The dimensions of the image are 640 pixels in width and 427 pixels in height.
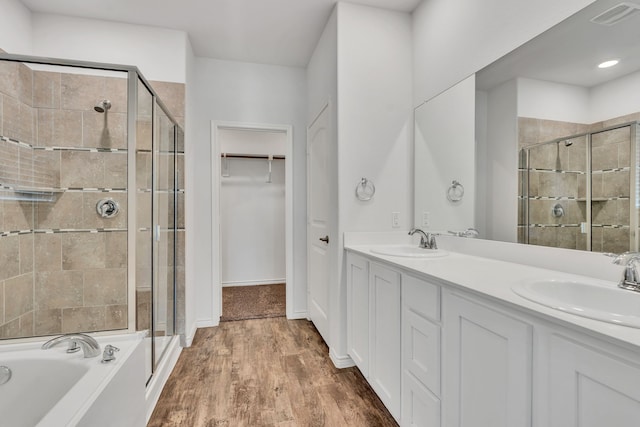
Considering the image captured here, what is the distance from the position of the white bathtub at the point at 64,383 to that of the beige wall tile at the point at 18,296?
867mm

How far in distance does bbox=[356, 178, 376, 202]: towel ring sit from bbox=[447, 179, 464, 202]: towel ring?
0.53 meters

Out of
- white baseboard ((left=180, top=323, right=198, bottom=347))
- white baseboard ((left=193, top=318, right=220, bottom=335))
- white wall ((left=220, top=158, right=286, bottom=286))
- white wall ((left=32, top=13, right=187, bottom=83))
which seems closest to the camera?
white wall ((left=32, top=13, right=187, bottom=83))

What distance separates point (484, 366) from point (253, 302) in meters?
3.07

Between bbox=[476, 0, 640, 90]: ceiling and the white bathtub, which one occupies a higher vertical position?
bbox=[476, 0, 640, 90]: ceiling

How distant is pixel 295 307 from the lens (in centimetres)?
322

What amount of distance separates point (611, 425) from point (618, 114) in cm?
105

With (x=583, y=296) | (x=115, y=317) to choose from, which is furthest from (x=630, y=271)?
(x=115, y=317)

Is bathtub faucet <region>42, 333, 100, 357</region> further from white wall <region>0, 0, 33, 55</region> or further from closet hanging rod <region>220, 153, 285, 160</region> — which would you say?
closet hanging rod <region>220, 153, 285, 160</region>

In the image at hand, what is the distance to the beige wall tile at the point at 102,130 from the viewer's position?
6.91 ft

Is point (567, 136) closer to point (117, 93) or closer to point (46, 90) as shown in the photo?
point (117, 93)

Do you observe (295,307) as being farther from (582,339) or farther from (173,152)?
(582,339)

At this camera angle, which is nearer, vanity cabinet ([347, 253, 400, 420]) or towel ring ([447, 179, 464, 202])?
vanity cabinet ([347, 253, 400, 420])

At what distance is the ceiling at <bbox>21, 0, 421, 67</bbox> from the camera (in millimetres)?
2258

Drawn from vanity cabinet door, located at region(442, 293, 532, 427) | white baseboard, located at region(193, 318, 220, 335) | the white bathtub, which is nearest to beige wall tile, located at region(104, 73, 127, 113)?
the white bathtub
